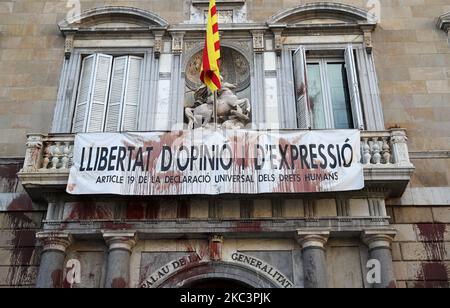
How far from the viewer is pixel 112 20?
16578mm

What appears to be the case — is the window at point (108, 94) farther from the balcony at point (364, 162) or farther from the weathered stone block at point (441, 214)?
the weathered stone block at point (441, 214)

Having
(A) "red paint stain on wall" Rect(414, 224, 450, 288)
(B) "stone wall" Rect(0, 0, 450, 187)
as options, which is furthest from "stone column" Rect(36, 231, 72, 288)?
(A) "red paint stain on wall" Rect(414, 224, 450, 288)

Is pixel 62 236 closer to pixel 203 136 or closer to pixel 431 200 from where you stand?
pixel 203 136

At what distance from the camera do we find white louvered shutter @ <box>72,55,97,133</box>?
593 inches

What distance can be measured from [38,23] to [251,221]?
9.09 m

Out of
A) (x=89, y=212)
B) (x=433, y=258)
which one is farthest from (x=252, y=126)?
(x=433, y=258)

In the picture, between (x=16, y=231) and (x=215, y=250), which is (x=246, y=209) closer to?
(x=215, y=250)

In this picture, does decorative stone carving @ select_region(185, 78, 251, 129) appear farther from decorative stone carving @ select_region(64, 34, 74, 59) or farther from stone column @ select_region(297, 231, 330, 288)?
decorative stone carving @ select_region(64, 34, 74, 59)

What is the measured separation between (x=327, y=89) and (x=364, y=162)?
3.31 metres

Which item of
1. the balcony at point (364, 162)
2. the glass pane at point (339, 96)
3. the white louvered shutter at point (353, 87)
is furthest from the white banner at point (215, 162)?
the glass pane at point (339, 96)

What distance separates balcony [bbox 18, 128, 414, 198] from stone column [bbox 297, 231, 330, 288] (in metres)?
1.75

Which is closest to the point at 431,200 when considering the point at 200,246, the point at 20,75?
the point at 200,246

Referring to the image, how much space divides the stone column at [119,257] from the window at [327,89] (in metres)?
5.35

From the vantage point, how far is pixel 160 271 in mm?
12727
